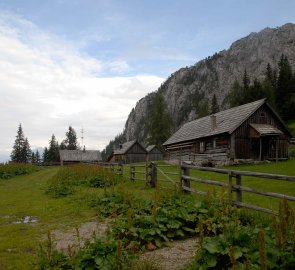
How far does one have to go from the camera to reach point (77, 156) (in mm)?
74375

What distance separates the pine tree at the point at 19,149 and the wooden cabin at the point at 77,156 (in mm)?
14649

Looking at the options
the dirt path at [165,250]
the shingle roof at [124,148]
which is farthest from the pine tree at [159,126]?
the dirt path at [165,250]

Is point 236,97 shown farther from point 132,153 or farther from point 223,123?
point 223,123

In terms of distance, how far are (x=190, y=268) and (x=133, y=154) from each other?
57226 millimetres

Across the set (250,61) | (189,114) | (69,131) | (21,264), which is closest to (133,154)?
(69,131)

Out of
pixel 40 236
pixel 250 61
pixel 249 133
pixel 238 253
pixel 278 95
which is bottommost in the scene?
pixel 40 236

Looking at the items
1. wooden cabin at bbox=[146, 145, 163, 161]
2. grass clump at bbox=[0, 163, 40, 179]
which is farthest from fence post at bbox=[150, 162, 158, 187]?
wooden cabin at bbox=[146, 145, 163, 161]

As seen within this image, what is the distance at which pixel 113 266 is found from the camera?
4.69m

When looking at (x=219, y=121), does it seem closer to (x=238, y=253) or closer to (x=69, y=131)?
(x=238, y=253)

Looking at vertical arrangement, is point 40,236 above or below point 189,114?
below

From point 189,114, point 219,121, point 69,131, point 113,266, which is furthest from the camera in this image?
point 189,114

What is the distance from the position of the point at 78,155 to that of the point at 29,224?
221ft

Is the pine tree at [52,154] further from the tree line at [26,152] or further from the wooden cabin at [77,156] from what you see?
the wooden cabin at [77,156]

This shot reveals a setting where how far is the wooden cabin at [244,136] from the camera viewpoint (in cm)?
2961
